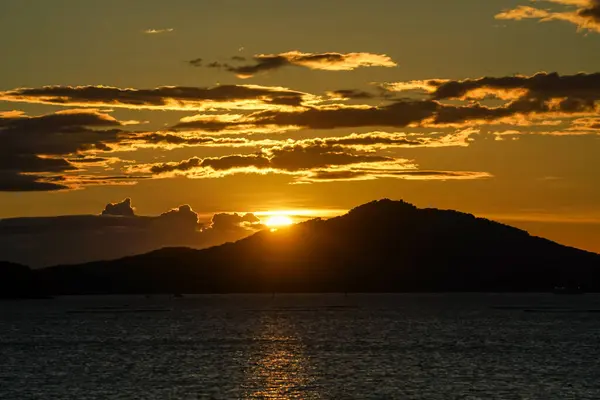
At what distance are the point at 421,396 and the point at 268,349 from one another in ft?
248

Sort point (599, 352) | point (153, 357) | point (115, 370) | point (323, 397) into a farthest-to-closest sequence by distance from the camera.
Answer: point (599, 352), point (153, 357), point (115, 370), point (323, 397)

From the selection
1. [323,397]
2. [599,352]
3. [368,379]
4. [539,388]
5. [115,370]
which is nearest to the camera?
[323,397]

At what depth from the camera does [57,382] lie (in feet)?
429

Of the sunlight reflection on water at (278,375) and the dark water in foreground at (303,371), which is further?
the dark water in foreground at (303,371)

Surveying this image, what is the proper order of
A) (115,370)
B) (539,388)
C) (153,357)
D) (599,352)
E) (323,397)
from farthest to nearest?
(599,352), (153,357), (115,370), (539,388), (323,397)

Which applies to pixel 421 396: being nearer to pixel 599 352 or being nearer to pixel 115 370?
pixel 115 370

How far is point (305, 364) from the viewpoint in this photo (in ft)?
497

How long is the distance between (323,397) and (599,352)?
85.8 metres

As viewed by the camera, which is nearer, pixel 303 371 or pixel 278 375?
pixel 278 375

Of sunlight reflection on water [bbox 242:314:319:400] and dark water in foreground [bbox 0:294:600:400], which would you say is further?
dark water in foreground [bbox 0:294:600:400]

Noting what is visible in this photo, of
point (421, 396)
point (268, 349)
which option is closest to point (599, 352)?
point (268, 349)

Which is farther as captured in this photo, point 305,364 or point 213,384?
point 305,364

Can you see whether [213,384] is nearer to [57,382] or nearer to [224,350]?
[57,382]

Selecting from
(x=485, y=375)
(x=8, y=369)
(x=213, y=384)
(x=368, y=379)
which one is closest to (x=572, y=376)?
(x=485, y=375)
